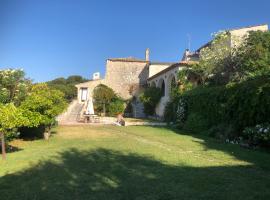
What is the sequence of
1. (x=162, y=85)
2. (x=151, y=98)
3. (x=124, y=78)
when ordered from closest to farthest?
(x=151, y=98) → (x=162, y=85) → (x=124, y=78)

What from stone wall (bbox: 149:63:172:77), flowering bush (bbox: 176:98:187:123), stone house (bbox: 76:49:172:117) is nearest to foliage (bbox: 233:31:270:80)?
flowering bush (bbox: 176:98:187:123)

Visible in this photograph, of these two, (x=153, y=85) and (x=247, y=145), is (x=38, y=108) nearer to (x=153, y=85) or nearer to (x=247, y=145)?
(x=247, y=145)

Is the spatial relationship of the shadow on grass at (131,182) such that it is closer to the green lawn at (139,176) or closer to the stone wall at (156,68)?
the green lawn at (139,176)

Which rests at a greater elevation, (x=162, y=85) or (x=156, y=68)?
(x=156, y=68)

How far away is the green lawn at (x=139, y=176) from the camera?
231 inches

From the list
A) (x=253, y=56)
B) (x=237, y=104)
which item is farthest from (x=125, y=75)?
(x=237, y=104)

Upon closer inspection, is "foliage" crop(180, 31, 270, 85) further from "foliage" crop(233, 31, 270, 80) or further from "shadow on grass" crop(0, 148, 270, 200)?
"shadow on grass" crop(0, 148, 270, 200)

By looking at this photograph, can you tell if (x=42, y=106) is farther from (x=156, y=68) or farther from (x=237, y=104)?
(x=156, y=68)

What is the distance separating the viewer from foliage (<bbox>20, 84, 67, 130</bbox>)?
1617 centimetres

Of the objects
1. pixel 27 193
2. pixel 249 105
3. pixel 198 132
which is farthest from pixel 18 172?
pixel 198 132

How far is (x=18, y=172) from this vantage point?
8234 mm

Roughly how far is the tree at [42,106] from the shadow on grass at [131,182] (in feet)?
24.4

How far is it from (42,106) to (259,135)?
10.3 metres

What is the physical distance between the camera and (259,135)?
12.1 metres
